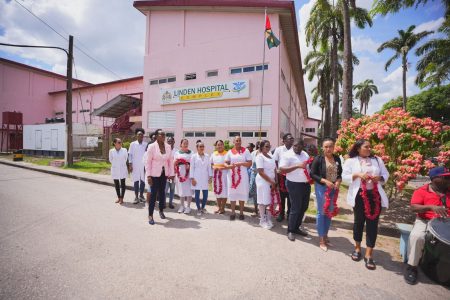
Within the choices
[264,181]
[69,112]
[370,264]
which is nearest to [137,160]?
[264,181]

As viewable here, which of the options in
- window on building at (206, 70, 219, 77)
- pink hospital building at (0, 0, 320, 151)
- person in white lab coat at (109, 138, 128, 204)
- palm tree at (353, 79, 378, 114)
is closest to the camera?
person in white lab coat at (109, 138, 128, 204)

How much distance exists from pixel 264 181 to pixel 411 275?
8.74 ft

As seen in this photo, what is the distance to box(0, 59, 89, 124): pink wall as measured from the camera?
1170 inches

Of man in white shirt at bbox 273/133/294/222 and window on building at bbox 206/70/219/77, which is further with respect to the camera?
window on building at bbox 206/70/219/77

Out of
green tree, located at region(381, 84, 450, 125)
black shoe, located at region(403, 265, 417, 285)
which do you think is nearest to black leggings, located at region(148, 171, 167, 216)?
black shoe, located at region(403, 265, 417, 285)

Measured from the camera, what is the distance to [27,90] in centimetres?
3175

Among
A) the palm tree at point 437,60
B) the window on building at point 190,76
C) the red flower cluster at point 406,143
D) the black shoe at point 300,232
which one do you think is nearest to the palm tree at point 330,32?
the palm tree at point 437,60

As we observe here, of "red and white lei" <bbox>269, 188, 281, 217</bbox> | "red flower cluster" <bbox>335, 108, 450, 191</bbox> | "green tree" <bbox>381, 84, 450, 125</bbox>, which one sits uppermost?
"green tree" <bbox>381, 84, 450, 125</bbox>

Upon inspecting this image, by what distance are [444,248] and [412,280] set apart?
562mm

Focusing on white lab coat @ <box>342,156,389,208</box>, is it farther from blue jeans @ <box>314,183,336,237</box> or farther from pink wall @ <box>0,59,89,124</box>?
pink wall @ <box>0,59,89,124</box>

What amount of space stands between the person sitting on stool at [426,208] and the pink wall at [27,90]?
4074 cm

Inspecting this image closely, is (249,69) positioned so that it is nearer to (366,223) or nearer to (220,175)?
(220,175)

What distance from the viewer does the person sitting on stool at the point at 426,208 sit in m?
3.06

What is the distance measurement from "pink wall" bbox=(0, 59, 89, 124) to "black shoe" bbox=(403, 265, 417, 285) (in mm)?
40749
